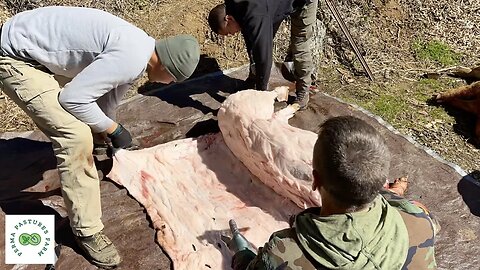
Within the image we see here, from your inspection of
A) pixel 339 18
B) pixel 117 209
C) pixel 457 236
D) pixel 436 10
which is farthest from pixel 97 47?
pixel 436 10

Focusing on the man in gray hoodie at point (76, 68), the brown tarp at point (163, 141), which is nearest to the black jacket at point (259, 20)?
the brown tarp at point (163, 141)

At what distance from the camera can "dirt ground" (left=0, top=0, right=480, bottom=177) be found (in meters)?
4.75

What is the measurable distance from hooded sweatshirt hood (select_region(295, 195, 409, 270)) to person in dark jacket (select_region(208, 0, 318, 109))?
222 centimetres

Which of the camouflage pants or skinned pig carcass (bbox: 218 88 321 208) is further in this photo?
the camouflage pants

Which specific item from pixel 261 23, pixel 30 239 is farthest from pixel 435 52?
pixel 30 239

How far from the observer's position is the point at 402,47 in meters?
5.70

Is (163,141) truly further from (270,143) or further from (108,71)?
(108,71)

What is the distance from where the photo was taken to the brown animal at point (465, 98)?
4.60 m

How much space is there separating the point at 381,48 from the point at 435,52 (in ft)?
1.66

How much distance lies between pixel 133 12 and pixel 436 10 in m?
3.04

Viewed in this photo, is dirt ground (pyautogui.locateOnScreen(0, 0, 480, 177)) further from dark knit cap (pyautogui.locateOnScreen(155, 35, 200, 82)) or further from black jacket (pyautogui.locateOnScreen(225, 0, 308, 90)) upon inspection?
dark knit cap (pyautogui.locateOnScreen(155, 35, 200, 82))

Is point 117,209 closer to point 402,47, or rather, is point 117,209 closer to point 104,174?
point 104,174

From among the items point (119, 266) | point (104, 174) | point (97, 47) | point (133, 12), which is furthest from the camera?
point (133, 12)

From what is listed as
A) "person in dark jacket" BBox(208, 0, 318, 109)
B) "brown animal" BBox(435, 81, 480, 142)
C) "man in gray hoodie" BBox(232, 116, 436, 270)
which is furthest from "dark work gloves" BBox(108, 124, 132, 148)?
"brown animal" BBox(435, 81, 480, 142)
